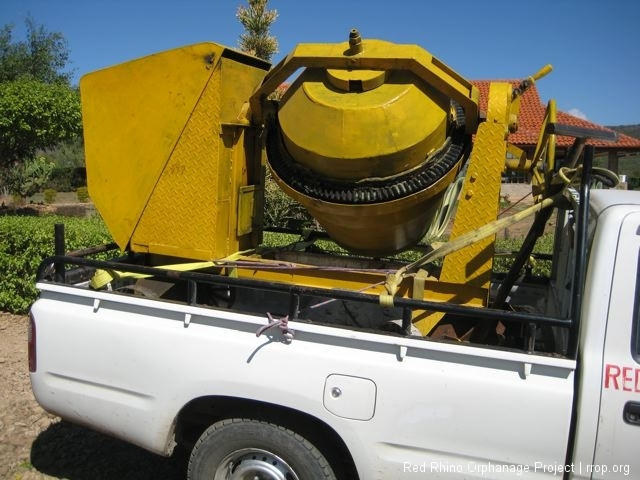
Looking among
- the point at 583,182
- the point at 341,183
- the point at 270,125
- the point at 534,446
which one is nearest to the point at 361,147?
the point at 341,183

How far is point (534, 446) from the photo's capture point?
2.13 m

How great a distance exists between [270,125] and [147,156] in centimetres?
76

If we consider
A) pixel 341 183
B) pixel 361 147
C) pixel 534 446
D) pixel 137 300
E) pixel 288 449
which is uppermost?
pixel 361 147

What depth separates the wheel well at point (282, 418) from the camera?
245cm

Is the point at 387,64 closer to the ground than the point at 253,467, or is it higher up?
higher up

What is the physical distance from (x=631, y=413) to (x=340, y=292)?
120 cm

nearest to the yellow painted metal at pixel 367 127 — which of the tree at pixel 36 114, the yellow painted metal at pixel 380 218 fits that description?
the yellow painted metal at pixel 380 218

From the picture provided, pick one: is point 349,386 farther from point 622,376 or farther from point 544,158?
point 544,158

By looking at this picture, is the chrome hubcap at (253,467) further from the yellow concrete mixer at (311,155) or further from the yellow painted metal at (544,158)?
the yellow painted metal at (544,158)

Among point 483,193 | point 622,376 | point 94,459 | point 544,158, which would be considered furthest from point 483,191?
point 94,459

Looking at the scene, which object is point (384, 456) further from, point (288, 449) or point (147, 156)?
point (147, 156)

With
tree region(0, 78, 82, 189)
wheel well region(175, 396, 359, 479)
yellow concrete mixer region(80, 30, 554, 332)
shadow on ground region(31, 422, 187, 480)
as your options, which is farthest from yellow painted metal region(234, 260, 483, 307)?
tree region(0, 78, 82, 189)

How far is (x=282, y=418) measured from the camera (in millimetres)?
2480

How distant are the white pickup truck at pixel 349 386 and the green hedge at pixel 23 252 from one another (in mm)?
3447
